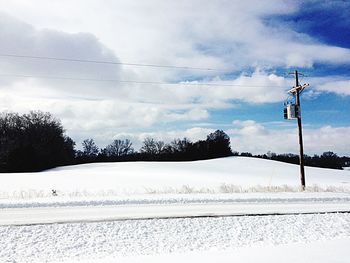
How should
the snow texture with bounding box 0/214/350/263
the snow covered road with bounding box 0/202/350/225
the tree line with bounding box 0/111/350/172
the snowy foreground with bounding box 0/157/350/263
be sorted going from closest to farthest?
the snowy foreground with bounding box 0/157/350/263
the snow texture with bounding box 0/214/350/263
the snow covered road with bounding box 0/202/350/225
the tree line with bounding box 0/111/350/172

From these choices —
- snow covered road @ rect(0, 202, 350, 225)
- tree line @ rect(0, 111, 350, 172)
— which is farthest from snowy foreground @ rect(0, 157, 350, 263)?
tree line @ rect(0, 111, 350, 172)

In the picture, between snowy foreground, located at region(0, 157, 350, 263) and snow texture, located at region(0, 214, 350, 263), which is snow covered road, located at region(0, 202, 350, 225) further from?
snow texture, located at region(0, 214, 350, 263)

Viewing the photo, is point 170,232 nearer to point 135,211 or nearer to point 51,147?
point 135,211

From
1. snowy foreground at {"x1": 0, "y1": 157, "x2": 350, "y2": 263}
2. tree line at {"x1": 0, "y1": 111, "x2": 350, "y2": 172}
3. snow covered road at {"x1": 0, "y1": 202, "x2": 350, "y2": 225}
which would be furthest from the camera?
tree line at {"x1": 0, "y1": 111, "x2": 350, "y2": 172}

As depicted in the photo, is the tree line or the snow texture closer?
the snow texture

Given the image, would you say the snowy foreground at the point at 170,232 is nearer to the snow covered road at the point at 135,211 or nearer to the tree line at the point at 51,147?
the snow covered road at the point at 135,211

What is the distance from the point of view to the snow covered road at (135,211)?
39.5 ft

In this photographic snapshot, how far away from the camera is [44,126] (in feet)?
292

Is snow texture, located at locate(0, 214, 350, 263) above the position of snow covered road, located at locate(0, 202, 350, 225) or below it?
below

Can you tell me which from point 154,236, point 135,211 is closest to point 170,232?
point 154,236

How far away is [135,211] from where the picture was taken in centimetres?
1401

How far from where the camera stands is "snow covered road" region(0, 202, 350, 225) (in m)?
12.0

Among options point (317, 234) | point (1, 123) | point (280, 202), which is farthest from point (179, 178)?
point (1, 123)

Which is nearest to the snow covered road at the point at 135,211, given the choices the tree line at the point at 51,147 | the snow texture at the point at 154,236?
the snow texture at the point at 154,236
